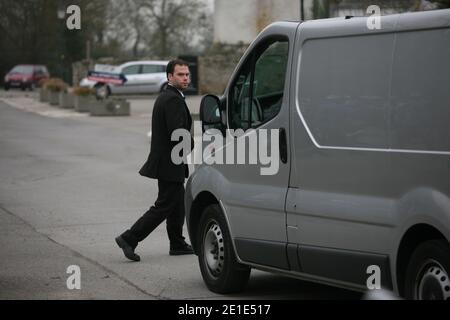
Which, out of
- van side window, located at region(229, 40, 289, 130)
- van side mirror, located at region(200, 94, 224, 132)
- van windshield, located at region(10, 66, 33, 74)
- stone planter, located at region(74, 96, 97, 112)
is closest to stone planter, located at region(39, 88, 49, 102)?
stone planter, located at region(74, 96, 97, 112)

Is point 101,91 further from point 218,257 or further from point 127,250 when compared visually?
point 218,257

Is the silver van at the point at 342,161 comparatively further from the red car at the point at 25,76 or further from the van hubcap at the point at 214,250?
the red car at the point at 25,76

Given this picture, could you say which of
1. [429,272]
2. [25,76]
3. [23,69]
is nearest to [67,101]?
[25,76]

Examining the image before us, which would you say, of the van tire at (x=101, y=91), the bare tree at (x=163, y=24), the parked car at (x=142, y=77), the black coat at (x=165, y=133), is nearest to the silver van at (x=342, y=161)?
the black coat at (x=165, y=133)

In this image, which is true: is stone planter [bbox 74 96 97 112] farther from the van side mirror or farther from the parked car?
the van side mirror

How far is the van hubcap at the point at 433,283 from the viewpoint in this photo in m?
6.23

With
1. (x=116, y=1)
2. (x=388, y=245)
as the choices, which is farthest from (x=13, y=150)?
(x=116, y=1)

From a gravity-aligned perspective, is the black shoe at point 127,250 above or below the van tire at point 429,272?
below

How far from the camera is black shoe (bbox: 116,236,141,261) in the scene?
10.3 m

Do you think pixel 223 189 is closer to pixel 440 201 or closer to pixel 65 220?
pixel 440 201

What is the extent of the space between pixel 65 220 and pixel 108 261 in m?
3.20

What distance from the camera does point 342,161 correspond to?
23.1 ft

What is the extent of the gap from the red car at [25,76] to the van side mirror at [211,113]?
5859cm

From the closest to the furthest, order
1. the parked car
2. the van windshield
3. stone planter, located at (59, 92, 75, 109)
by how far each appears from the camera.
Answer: stone planter, located at (59, 92, 75, 109), the parked car, the van windshield
